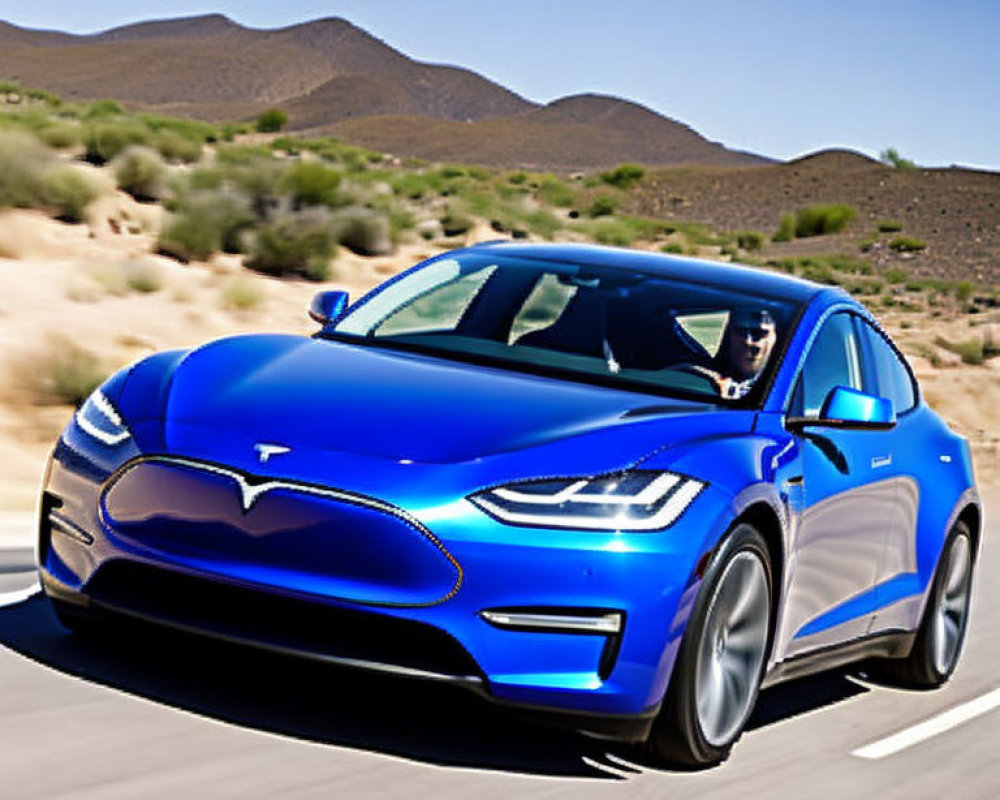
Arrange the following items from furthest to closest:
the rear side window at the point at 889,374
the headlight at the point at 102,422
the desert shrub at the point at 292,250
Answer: the desert shrub at the point at 292,250 → the rear side window at the point at 889,374 → the headlight at the point at 102,422

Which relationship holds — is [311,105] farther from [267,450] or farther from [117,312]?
[267,450]

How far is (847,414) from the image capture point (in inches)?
240

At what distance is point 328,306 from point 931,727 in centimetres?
260

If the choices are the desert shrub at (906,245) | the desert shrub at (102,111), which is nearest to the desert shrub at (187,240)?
the desert shrub at (102,111)

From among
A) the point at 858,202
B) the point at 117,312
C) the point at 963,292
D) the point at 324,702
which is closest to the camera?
the point at 324,702

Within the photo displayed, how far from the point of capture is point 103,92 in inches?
6969

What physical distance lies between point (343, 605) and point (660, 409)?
125cm

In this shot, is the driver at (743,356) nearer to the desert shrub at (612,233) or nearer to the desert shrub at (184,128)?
the desert shrub at (612,233)

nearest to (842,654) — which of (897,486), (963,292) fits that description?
(897,486)

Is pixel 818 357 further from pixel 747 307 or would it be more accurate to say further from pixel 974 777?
pixel 974 777

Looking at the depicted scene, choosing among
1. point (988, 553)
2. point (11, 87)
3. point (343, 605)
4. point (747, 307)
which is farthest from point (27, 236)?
point (11, 87)

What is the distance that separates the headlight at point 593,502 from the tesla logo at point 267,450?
1.66 feet

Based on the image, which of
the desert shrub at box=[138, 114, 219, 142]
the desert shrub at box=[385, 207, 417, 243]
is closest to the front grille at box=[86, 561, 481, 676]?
the desert shrub at box=[385, 207, 417, 243]

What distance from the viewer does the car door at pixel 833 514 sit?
5.97 m
